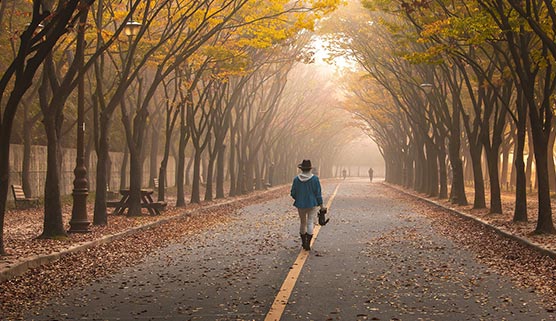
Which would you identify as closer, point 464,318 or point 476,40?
point 464,318

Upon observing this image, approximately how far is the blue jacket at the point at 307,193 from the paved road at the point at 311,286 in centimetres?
87

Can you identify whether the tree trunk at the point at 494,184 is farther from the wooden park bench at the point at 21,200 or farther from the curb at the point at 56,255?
the wooden park bench at the point at 21,200

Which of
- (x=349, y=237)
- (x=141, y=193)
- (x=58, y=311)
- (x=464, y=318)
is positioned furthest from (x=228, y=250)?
(x=141, y=193)

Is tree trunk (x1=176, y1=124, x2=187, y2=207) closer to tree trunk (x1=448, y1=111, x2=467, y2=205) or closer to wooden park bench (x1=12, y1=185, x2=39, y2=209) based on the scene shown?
wooden park bench (x1=12, y1=185, x2=39, y2=209)

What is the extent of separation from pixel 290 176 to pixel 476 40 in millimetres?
59670

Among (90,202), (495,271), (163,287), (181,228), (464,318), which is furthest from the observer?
(90,202)

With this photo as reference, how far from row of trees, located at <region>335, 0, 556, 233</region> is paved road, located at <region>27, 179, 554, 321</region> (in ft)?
13.8

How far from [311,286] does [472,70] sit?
22.8 meters

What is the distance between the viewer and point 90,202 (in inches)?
1224

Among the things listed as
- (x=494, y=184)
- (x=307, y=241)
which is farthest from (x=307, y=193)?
(x=494, y=184)

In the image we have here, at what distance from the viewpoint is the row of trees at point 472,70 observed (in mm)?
16047

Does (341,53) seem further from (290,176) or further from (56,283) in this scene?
(290,176)

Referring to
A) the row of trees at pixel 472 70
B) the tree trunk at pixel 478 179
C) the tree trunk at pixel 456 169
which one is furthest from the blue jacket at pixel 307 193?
the tree trunk at pixel 456 169

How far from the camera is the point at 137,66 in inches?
868
